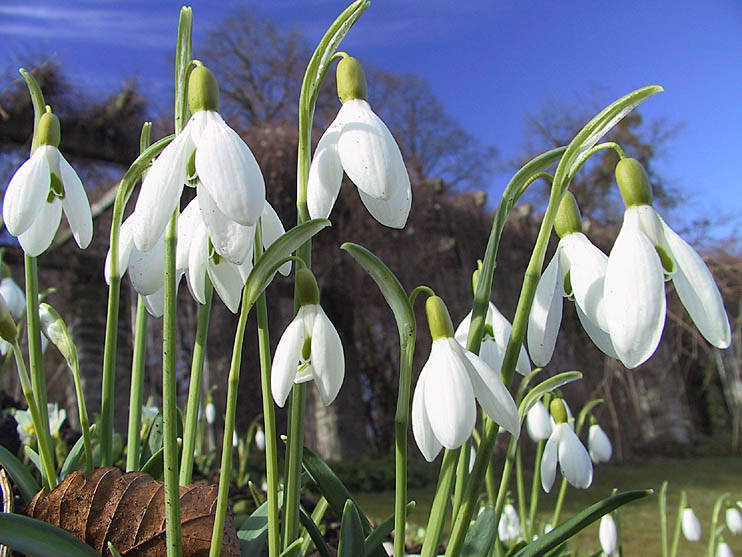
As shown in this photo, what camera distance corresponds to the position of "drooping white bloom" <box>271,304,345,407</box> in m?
0.64

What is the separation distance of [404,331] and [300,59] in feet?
26.3

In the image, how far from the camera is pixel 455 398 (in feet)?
1.84

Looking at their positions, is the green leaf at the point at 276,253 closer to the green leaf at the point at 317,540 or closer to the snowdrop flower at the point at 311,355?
the snowdrop flower at the point at 311,355

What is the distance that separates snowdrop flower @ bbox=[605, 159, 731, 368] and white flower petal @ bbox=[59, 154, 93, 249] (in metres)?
0.61

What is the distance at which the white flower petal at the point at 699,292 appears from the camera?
1.76 feet

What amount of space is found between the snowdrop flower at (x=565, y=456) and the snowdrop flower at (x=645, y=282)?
1.89ft

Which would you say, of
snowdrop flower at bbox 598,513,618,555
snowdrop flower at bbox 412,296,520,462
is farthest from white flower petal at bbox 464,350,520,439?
snowdrop flower at bbox 598,513,618,555

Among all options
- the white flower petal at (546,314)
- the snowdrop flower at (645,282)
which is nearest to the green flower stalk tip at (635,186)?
the snowdrop flower at (645,282)

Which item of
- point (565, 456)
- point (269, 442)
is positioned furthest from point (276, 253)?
point (565, 456)

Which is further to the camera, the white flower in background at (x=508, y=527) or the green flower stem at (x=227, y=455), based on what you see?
the white flower in background at (x=508, y=527)

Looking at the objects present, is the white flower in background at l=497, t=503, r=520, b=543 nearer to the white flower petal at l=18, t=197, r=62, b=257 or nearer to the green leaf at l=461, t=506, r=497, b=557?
the green leaf at l=461, t=506, r=497, b=557

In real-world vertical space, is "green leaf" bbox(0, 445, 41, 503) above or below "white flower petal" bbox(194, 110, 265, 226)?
below

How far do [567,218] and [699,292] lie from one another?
0.59 feet

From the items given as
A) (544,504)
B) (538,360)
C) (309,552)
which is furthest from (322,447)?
(538,360)
